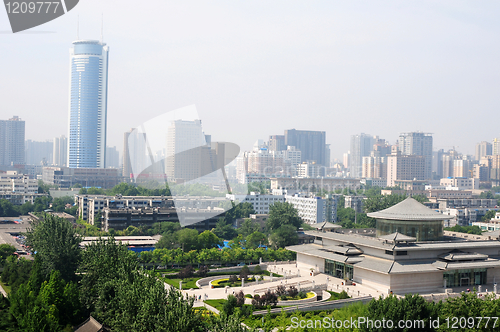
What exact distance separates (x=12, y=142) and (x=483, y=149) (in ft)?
288

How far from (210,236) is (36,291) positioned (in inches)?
416

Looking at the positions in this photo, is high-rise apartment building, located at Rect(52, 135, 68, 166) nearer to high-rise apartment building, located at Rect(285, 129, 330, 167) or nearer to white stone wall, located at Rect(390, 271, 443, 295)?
high-rise apartment building, located at Rect(285, 129, 330, 167)

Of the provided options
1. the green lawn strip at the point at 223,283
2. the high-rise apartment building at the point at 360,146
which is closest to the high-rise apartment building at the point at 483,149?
the high-rise apartment building at the point at 360,146

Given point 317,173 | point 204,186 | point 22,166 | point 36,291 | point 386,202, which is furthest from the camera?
point 22,166

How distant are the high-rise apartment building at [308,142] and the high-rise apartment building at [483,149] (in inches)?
1240

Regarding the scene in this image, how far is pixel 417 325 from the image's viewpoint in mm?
10172

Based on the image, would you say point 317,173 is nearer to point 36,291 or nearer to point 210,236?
point 210,236

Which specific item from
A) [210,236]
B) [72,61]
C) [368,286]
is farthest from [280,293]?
[72,61]

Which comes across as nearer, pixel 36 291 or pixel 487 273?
pixel 36 291

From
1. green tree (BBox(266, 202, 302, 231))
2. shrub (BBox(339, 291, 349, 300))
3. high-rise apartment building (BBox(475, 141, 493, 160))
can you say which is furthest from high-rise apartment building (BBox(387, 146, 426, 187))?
shrub (BBox(339, 291, 349, 300))

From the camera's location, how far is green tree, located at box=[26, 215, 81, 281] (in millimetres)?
15469

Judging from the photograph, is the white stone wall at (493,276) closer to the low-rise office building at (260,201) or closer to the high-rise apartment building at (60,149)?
the low-rise office building at (260,201)

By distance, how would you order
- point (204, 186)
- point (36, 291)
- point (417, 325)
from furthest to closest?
point (204, 186), point (36, 291), point (417, 325)

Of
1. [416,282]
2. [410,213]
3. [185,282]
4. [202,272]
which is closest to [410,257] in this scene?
[416,282]
